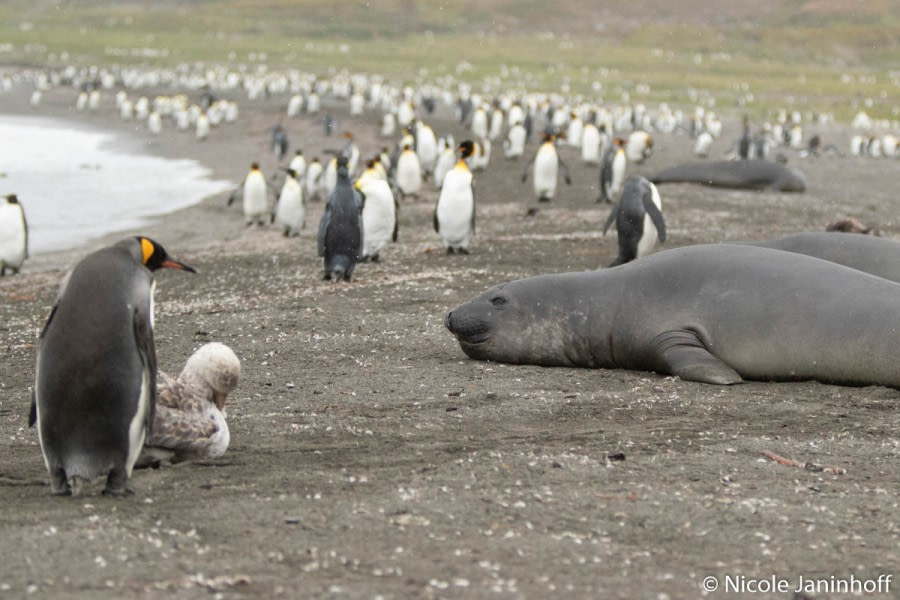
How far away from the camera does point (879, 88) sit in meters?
68.9

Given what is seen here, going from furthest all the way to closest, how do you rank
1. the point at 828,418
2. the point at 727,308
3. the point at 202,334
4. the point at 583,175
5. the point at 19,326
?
the point at 583,175 < the point at 19,326 < the point at 202,334 < the point at 727,308 < the point at 828,418

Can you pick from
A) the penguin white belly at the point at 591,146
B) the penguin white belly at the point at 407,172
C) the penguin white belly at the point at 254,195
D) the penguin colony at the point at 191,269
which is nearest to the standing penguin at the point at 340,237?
the penguin colony at the point at 191,269

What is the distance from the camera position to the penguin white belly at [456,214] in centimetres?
1374

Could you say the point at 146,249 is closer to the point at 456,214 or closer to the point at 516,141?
the point at 456,214

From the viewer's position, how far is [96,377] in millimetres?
4617

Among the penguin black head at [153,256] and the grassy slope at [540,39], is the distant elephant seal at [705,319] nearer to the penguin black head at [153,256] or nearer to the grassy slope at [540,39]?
the penguin black head at [153,256]

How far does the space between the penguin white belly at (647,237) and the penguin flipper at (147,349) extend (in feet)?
28.3

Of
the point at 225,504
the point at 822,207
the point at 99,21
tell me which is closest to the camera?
the point at 225,504

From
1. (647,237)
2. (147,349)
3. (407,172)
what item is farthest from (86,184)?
(147,349)

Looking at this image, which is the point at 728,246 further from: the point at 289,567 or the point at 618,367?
the point at 289,567

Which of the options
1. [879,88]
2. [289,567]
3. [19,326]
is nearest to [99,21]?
[879,88]

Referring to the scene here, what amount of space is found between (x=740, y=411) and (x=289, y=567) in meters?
3.15

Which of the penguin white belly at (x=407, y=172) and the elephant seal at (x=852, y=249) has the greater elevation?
the elephant seal at (x=852, y=249)

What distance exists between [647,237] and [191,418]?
844cm
